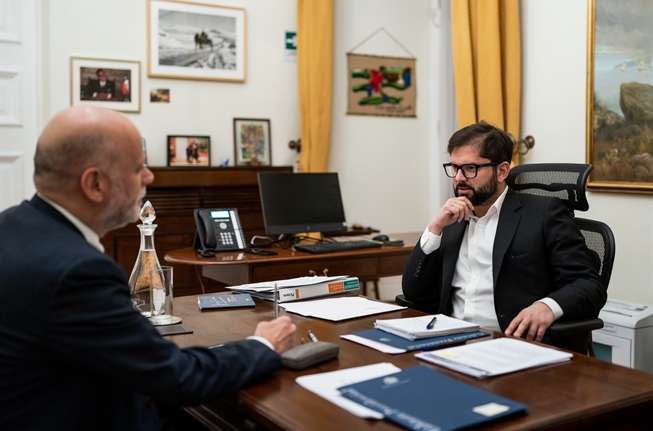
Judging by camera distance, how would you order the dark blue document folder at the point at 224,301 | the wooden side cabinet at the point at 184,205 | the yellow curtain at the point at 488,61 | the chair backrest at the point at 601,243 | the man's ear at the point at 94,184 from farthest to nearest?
the yellow curtain at the point at 488,61
the wooden side cabinet at the point at 184,205
the chair backrest at the point at 601,243
the dark blue document folder at the point at 224,301
the man's ear at the point at 94,184

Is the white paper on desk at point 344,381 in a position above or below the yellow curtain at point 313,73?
below

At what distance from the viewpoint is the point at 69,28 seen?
467 centimetres

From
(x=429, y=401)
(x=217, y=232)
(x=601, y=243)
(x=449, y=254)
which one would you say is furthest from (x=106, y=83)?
(x=429, y=401)

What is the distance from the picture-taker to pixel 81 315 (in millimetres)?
1179

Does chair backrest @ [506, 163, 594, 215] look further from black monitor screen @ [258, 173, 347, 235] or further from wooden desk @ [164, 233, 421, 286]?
black monitor screen @ [258, 173, 347, 235]

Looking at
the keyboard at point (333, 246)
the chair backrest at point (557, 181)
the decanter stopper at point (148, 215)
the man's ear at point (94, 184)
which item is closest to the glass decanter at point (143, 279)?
the decanter stopper at point (148, 215)

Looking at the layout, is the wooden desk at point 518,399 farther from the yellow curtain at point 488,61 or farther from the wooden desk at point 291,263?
the yellow curtain at point 488,61

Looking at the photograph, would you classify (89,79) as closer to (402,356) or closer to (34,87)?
(34,87)

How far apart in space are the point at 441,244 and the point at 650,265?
195 cm

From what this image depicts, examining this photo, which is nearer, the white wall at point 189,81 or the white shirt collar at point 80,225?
the white shirt collar at point 80,225

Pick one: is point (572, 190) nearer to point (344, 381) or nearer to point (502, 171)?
point (502, 171)

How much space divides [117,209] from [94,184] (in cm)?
8

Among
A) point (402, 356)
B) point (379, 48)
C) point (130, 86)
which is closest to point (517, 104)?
point (379, 48)

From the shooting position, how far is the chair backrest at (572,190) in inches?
92.1
